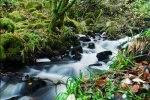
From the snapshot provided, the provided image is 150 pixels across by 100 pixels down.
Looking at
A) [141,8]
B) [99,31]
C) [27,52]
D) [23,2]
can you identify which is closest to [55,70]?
[27,52]

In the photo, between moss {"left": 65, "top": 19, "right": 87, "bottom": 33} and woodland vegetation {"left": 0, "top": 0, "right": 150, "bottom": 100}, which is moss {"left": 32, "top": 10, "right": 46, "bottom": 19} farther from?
moss {"left": 65, "top": 19, "right": 87, "bottom": 33}

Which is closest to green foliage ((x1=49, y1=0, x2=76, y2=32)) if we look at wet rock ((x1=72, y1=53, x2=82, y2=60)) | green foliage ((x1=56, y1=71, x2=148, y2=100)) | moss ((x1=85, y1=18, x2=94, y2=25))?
wet rock ((x1=72, y1=53, x2=82, y2=60))

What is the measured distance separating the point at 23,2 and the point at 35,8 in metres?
0.78

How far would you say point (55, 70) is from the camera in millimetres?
6520

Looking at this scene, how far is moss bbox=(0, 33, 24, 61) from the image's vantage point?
20.4 feet

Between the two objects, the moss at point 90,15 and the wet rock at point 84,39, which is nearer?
the wet rock at point 84,39

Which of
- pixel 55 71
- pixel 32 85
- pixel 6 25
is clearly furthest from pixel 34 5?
pixel 32 85

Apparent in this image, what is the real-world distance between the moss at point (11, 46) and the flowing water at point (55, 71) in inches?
13.9

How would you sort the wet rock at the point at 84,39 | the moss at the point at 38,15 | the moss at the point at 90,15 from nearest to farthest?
the wet rock at the point at 84,39 < the moss at the point at 38,15 < the moss at the point at 90,15

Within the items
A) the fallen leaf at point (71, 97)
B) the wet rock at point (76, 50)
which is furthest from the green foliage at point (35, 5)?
the fallen leaf at point (71, 97)

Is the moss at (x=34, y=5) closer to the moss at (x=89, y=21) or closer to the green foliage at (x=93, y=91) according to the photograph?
the moss at (x=89, y=21)

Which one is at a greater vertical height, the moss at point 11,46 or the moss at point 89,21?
the moss at point 89,21

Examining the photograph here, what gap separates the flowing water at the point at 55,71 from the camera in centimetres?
538

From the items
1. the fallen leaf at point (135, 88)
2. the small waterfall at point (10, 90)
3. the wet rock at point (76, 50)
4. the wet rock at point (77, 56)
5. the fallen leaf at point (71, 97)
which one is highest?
the wet rock at point (76, 50)
